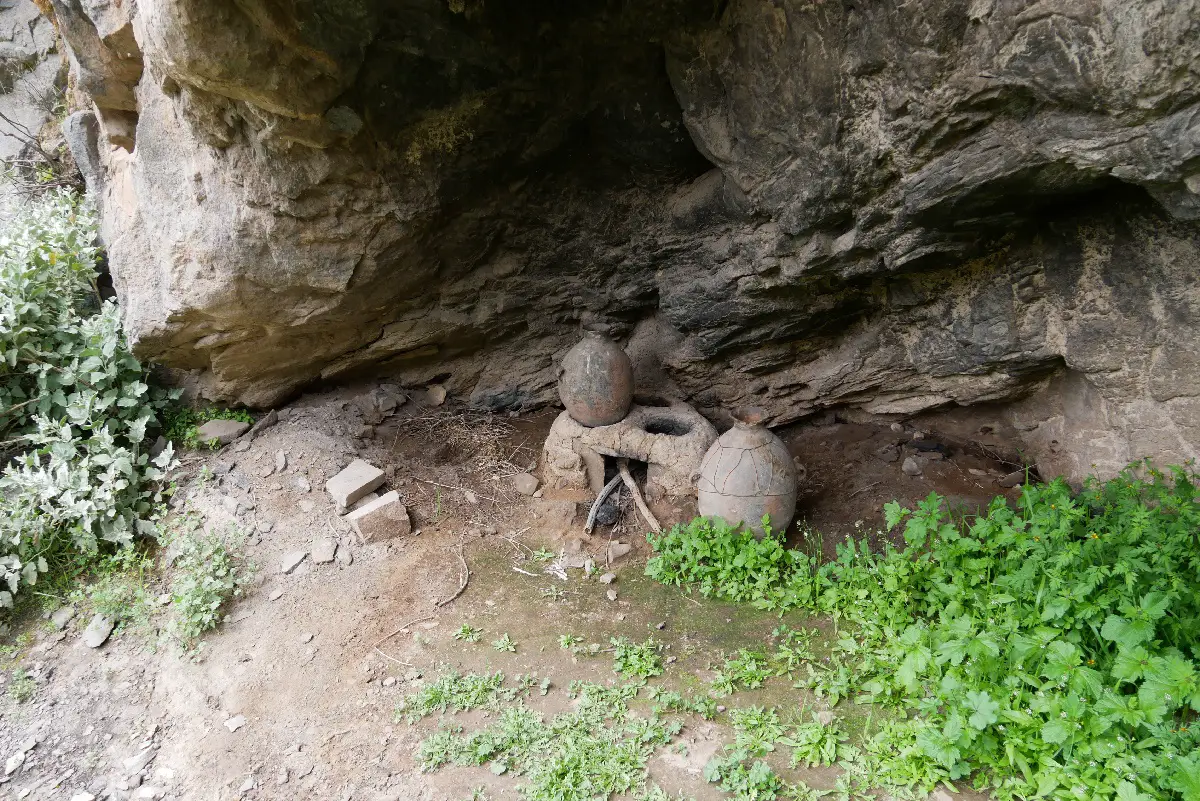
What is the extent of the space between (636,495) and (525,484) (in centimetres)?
83

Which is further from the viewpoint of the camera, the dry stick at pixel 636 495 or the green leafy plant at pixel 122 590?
the dry stick at pixel 636 495

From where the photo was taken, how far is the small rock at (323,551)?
3971 mm

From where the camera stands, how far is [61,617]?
369 centimetres

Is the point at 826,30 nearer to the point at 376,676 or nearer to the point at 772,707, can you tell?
the point at 772,707

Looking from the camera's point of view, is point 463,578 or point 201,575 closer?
point 201,575

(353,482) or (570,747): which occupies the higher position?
(353,482)

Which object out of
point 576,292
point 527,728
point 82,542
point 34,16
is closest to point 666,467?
point 576,292

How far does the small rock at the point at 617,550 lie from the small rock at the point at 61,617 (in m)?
3.04

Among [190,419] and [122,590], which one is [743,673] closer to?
[122,590]

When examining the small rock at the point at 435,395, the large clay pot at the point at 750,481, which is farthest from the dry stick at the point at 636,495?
the small rock at the point at 435,395

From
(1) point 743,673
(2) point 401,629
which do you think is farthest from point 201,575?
(1) point 743,673

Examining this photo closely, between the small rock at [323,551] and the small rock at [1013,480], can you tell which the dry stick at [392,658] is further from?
the small rock at [1013,480]

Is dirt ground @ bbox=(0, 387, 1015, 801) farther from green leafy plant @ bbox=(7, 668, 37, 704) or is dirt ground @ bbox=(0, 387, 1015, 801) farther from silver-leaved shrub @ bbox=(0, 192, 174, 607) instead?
silver-leaved shrub @ bbox=(0, 192, 174, 607)

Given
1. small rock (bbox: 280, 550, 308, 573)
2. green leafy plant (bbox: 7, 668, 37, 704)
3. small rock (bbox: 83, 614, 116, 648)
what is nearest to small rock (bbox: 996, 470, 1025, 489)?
small rock (bbox: 280, 550, 308, 573)
